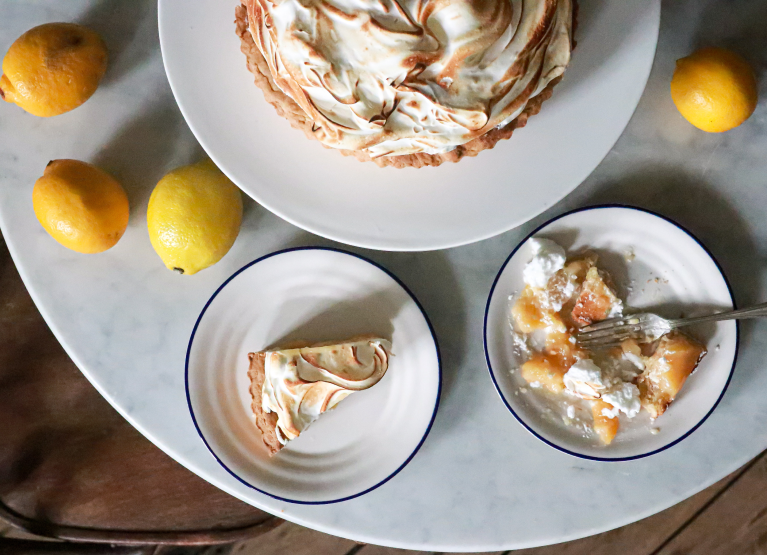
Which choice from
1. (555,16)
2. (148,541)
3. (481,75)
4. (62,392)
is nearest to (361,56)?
(481,75)

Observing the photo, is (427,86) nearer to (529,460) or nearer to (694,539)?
(529,460)

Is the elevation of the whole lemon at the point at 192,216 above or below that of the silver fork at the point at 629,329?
above

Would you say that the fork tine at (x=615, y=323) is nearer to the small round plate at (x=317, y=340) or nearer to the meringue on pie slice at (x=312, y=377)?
the small round plate at (x=317, y=340)

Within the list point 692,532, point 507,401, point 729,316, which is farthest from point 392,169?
point 692,532

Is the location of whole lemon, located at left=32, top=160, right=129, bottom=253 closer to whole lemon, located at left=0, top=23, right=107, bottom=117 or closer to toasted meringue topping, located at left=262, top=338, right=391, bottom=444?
whole lemon, located at left=0, top=23, right=107, bottom=117

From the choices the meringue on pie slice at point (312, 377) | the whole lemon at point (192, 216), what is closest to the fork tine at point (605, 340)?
the meringue on pie slice at point (312, 377)

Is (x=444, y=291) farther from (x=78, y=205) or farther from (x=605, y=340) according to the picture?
(x=78, y=205)

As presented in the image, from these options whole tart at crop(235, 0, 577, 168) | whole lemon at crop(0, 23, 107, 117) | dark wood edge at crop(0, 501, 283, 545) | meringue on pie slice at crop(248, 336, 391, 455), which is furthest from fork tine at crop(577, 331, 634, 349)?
whole lemon at crop(0, 23, 107, 117)
